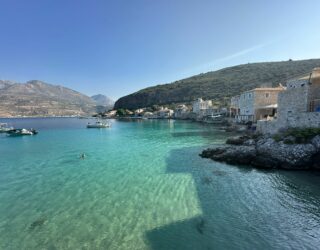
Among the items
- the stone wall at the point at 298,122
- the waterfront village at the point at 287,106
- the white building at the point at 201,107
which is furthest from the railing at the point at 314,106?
the white building at the point at 201,107

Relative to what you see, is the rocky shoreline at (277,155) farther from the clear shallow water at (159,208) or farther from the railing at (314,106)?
the railing at (314,106)

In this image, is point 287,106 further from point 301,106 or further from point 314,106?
point 314,106

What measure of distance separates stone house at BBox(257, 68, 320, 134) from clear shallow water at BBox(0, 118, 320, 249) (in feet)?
21.8

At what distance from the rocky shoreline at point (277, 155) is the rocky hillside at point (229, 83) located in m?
60.5

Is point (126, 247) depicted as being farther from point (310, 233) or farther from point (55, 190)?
point (55, 190)

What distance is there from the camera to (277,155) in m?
19.4

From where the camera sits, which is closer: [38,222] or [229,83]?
[38,222]

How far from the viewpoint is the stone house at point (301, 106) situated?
21297 millimetres

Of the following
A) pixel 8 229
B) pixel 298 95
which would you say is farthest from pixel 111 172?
pixel 298 95

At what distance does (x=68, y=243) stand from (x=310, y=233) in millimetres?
9229

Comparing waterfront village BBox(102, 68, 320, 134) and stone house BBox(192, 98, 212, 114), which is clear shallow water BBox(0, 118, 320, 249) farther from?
stone house BBox(192, 98, 212, 114)

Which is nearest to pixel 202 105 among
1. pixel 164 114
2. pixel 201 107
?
pixel 201 107

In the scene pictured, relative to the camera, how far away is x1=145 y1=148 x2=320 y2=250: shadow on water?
864 centimetres

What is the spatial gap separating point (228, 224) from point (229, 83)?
114766 mm
